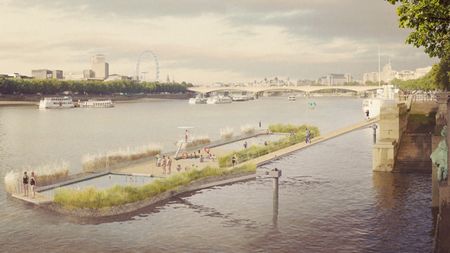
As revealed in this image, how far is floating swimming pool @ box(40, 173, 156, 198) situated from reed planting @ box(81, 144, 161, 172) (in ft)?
15.2

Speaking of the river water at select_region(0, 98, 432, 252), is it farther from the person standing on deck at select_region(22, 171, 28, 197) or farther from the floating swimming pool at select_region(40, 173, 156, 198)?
the floating swimming pool at select_region(40, 173, 156, 198)

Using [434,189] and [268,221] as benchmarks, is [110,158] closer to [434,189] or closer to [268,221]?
[268,221]

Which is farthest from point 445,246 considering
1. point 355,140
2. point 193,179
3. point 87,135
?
point 87,135

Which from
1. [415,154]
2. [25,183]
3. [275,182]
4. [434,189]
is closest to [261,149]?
[415,154]

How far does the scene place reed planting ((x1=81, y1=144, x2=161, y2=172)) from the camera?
55062 millimetres

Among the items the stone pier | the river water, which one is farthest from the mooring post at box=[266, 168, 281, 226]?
the stone pier

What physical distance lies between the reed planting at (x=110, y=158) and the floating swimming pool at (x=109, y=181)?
182 inches

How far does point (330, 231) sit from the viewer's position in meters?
33.6

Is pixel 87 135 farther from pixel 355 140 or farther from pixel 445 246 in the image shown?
pixel 445 246

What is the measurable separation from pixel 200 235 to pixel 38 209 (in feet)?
45.2

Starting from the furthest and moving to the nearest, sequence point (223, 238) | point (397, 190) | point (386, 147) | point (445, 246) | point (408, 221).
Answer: point (386, 147) → point (397, 190) → point (408, 221) → point (223, 238) → point (445, 246)

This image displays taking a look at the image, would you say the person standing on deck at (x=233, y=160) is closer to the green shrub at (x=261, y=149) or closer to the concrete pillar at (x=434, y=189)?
the green shrub at (x=261, y=149)

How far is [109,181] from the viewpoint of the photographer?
47.7m

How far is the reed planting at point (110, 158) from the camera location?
55062mm
